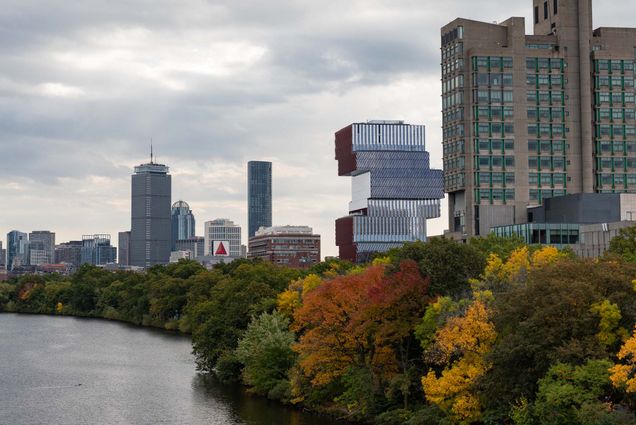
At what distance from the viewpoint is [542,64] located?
19912 cm

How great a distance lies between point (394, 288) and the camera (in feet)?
279

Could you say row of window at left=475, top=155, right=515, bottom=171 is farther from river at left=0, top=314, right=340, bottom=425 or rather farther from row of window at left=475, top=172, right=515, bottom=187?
river at left=0, top=314, right=340, bottom=425

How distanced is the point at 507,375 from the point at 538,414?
446cm

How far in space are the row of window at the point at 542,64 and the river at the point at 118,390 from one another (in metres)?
88.7

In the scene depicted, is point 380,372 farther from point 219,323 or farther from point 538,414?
point 219,323

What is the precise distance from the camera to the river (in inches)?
3674

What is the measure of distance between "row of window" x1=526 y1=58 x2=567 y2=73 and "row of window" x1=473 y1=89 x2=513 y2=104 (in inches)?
271

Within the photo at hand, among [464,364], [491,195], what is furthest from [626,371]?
[491,195]

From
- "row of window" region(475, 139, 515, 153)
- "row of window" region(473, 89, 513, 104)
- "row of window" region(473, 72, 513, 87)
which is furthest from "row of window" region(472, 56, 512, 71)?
"row of window" region(475, 139, 515, 153)

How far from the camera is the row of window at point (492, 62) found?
641ft

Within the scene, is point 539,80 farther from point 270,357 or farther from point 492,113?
point 270,357

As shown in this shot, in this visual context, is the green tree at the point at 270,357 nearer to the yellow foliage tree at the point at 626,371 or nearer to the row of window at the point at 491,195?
the yellow foliage tree at the point at 626,371

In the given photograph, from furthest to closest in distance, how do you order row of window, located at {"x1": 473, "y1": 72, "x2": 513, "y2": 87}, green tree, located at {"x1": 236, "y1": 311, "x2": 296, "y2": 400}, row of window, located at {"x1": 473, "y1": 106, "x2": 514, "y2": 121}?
1. row of window, located at {"x1": 473, "y1": 106, "x2": 514, "y2": 121}
2. row of window, located at {"x1": 473, "y1": 72, "x2": 513, "y2": 87}
3. green tree, located at {"x1": 236, "y1": 311, "x2": 296, "y2": 400}

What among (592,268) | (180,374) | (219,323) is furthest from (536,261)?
(180,374)
